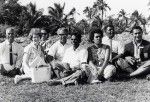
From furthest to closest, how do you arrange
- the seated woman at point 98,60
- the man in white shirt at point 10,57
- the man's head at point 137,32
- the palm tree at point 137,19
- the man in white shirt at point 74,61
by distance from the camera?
the palm tree at point 137,19, the man in white shirt at point 10,57, the man's head at point 137,32, the seated woman at point 98,60, the man in white shirt at point 74,61

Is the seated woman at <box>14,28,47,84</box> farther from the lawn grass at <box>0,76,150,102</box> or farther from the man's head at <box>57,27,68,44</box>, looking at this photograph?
the man's head at <box>57,27,68,44</box>

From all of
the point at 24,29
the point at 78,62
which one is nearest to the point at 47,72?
the point at 78,62

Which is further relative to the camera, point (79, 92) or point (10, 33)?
point (10, 33)

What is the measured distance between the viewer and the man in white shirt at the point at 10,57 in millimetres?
9633

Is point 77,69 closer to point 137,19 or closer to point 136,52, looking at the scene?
point 136,52

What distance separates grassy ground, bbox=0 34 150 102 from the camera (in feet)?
22.1

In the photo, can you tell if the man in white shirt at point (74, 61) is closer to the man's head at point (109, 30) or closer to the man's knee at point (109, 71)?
the man's knee at point (109, 71)

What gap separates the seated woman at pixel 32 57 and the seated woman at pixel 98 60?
1.28 metres

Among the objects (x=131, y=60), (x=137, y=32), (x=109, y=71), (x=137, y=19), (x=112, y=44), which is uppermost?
(x=137, y=19)

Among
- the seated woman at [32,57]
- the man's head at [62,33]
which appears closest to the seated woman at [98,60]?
the man's head at [62,33]

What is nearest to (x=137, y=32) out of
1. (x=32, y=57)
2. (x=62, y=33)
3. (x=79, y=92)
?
(x=62, y=33)

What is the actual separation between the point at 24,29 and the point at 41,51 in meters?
42.5

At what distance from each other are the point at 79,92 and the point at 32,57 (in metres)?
2.11

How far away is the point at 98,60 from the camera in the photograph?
859 centimetres
